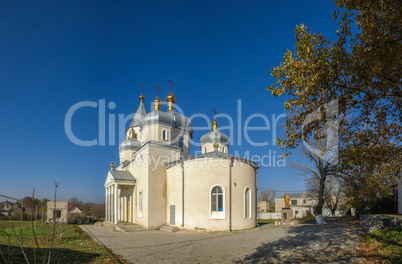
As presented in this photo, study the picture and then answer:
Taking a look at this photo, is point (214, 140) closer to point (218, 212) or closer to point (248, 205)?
point (248, 205)

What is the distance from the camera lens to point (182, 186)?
19.5 m

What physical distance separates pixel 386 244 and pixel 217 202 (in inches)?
405

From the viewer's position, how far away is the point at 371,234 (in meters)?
11.7

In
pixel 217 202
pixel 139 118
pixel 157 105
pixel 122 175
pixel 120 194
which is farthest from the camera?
pixel 139 118

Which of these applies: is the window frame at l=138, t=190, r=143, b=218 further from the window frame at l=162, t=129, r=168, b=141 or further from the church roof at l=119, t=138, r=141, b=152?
the church roof at l=119, t=138, r=141, b=152

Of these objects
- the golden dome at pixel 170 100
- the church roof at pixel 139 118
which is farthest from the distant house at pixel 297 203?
the golden dome at pixel 170 100

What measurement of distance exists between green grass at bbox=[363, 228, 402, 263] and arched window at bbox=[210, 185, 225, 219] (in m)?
8.53

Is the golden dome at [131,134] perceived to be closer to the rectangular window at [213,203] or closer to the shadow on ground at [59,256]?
the rectangular window at [213,203]

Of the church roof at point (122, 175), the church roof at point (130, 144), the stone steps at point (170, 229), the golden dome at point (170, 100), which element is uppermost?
the golden dome at point (170, 100)

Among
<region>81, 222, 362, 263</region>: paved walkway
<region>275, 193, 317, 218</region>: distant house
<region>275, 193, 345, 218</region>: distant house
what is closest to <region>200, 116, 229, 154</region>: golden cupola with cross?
<region>275, 193, 345, 218</region>: distant house

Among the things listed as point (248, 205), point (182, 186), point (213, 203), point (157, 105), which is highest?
point (157, 105)

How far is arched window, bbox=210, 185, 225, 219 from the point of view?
1828 cm

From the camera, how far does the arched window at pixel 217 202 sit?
1828cm

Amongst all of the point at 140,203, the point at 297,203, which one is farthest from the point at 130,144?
the point at 297,203
